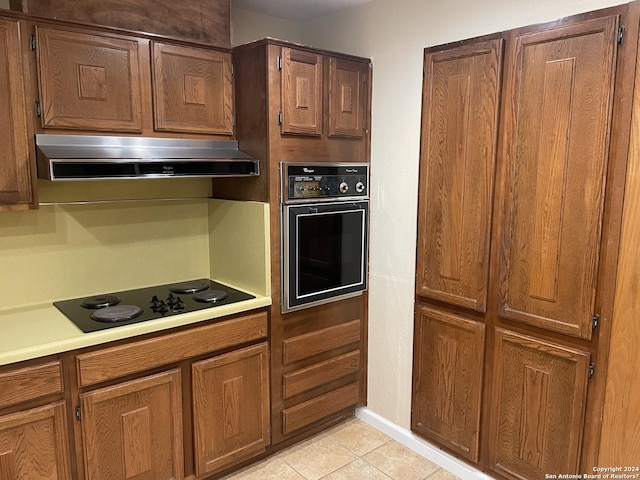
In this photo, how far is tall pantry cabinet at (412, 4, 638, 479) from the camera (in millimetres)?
1842

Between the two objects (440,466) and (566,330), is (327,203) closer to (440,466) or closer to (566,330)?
(566,330)

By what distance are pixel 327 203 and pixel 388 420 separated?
1.37 meters

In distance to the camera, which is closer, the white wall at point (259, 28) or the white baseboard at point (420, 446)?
the white baseboard at point (420, 446)

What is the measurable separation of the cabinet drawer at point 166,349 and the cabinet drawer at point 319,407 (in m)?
0.53

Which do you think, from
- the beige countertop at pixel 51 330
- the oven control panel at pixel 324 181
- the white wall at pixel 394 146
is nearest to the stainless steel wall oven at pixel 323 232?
the oven control panel at pixel 324 181

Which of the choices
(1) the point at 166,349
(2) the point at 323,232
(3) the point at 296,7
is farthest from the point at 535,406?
(3) the point at 296,7

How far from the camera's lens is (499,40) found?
2072mm

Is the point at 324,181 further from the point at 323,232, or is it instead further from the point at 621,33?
the point at 621,33

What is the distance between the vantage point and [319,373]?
2.72 m

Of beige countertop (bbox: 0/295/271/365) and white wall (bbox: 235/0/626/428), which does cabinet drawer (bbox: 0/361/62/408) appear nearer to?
beige countertop (bbox: 0/295/271/365)

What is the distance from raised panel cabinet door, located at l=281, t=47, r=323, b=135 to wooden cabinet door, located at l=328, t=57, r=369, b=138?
0.28ft

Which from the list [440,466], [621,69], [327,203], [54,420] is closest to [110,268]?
[54,420]

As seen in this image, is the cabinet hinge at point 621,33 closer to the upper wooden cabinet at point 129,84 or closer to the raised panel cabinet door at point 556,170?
the raised panel cabinet door at point 556,170

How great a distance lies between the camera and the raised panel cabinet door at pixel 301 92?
2352mm
